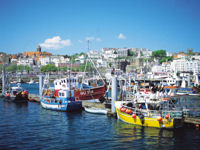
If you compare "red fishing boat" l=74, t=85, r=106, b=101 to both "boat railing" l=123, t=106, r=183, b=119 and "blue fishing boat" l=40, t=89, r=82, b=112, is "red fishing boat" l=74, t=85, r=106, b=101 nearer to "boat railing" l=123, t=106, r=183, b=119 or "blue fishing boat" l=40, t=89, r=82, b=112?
"blue fishing boat" l=40, t=89, r=82, b=112

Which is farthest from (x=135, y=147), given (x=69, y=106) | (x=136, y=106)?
(x=69, y=106)

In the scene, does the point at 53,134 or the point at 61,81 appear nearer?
the point at 53,134

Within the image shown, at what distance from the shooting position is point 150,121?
27.1 metres

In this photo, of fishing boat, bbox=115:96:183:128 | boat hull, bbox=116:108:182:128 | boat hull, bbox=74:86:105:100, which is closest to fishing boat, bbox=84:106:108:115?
fishing boat, bbox=115:96:183:128

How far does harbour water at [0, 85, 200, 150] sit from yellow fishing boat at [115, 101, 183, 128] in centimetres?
64

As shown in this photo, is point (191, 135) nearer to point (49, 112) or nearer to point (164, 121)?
point (164, 121)

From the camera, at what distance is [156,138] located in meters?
24.0

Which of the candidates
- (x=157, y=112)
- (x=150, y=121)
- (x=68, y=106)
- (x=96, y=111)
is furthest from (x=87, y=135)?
(x=68, y=106)

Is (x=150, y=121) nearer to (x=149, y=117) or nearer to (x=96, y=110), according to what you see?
(x=149, y=117)

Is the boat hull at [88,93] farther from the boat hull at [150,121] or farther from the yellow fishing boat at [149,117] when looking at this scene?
the boat hull at [150,121]

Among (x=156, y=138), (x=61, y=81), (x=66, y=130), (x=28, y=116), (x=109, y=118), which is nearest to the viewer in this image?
(x=156, y=138)

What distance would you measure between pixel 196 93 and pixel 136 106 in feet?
127

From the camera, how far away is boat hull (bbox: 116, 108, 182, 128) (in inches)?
1015

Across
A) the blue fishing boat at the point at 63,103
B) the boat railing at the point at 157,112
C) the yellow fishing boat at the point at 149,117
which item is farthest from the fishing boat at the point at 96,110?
the boat railing at the point at 157,112
